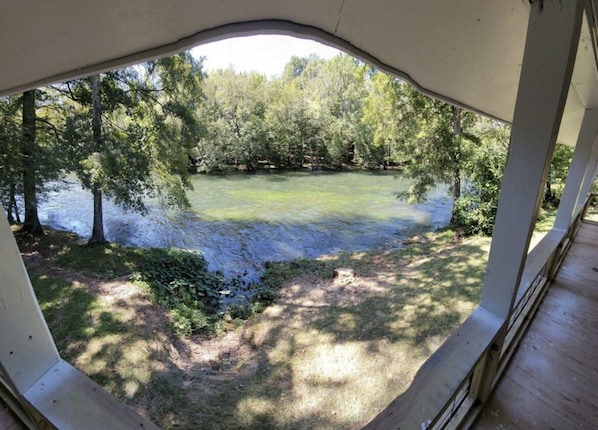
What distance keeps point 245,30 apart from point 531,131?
3.13ft

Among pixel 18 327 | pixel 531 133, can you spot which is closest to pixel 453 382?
pixel 531 133

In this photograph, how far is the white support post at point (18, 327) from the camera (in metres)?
0.85

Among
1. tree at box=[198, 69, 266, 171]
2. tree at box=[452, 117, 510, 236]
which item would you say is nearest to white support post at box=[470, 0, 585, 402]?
tree at box=[452, 117, 510, 236]

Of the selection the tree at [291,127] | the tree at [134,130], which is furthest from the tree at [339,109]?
Answer: the tree at [134,130]

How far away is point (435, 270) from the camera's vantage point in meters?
5.34

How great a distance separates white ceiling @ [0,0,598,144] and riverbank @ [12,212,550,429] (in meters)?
2.87

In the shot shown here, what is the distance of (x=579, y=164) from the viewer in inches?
118

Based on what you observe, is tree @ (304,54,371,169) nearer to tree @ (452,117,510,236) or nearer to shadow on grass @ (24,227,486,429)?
tree @ (452,117,510,236)

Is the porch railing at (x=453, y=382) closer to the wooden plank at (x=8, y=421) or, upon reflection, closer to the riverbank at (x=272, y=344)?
the wooden plank at (x=8, y=421)

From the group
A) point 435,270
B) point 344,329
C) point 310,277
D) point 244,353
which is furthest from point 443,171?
point 244,353

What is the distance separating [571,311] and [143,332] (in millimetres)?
4534

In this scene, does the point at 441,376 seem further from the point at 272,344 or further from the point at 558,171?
the point at 558,171

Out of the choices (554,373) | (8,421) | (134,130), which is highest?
(134,130)

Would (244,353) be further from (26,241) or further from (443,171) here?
(443,171)
